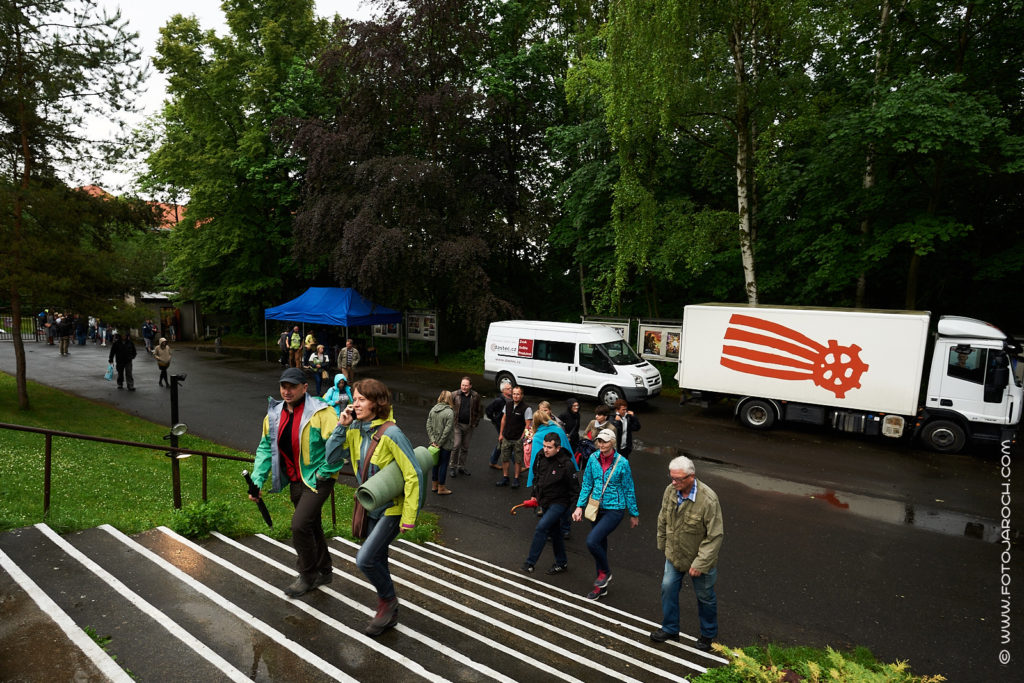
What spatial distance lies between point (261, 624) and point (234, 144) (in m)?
29.5

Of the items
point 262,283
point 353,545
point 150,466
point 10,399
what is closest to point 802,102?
point 353,545

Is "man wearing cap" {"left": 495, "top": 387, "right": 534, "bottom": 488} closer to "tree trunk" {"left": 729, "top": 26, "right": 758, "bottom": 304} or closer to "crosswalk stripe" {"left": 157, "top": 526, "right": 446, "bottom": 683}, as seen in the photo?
"crosswalk stripe" {"left": 157, "top": 526, "right": 446, "bottom": 683}

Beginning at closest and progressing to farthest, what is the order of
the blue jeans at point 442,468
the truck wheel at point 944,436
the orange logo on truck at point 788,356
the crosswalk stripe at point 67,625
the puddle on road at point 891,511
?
the crosswalk stripe at point 67,625 < the puddle on road at point 891,511 < the blue jeans at point 442,468 < the truck wheel at point 944,436 < the orange logo on truck at point 788,356

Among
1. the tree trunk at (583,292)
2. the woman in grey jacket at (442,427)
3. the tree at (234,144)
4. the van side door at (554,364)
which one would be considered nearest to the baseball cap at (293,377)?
the woman in grey jacket at (442,427)

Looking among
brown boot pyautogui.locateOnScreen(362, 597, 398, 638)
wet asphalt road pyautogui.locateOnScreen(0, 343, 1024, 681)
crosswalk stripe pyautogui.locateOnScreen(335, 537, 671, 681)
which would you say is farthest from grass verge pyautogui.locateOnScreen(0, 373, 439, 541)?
brown boot pyautogui.locateOnScreen(362, 597, 398, 638)

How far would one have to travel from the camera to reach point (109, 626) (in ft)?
11.8

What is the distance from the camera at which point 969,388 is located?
12.1m

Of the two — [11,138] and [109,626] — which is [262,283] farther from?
[109,626]

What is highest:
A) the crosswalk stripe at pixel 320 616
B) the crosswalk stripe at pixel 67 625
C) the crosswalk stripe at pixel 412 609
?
the crosswalk stripe at pixel 67 625

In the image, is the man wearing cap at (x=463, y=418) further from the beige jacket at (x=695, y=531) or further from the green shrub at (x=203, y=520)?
the beige jacket at (x=695, y=531)

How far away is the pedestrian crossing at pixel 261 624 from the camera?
3.30m

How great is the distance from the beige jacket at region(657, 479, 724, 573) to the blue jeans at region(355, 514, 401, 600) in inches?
91.2

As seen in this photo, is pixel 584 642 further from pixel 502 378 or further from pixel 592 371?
pixel 502 378

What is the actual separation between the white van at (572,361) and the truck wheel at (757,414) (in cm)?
259
